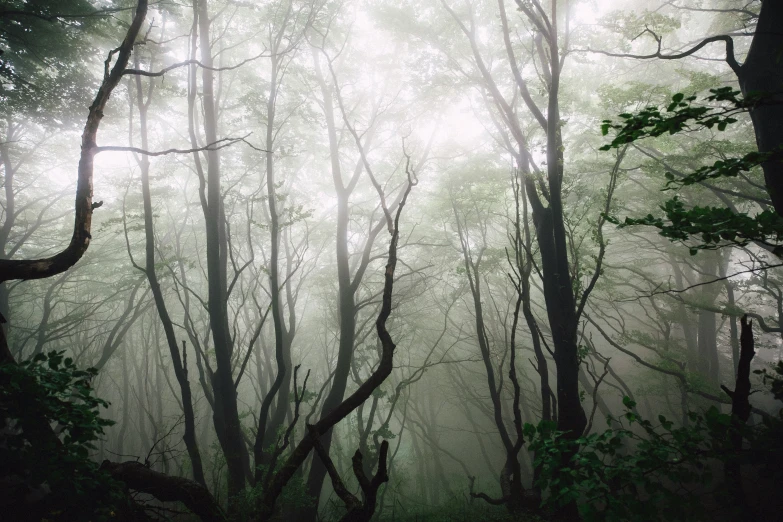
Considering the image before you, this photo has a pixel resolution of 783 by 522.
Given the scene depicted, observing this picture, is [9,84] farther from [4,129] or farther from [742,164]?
[742,164]

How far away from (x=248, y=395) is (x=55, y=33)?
98.0 ft

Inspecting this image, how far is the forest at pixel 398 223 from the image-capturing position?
1981 mm

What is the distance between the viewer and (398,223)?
6.81 metres

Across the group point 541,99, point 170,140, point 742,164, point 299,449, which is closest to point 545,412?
point 299,449

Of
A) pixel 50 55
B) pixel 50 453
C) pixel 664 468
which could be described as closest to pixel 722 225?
pixel 664 468

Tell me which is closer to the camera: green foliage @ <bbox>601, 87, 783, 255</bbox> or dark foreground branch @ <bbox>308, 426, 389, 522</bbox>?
green foliage @ <bbox>601, 87, 783, 255</bbox>

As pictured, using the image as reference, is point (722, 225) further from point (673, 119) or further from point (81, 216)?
point (81, 216)

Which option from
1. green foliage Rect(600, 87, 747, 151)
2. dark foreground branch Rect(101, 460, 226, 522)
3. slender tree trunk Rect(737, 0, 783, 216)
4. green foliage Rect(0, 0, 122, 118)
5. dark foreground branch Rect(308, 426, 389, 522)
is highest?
green foliage Rect(0, 0, 122, 118)

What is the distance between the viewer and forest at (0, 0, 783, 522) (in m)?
1.98

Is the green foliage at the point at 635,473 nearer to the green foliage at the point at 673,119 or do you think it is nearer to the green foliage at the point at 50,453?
the green foliage at the point at 673,119

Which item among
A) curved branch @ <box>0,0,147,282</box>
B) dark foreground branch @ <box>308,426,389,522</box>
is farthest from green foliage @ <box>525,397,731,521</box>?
curved branch @ <box>0,0,147,282</box>

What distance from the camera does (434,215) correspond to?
12.5m

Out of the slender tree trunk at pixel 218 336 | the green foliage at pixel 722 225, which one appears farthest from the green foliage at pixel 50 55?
the green foliage at pixel 722 225

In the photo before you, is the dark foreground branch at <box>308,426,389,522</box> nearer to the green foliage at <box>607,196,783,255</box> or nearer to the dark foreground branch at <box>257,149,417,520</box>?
the dark foreground branch at <box>257,149,417,520</box>
